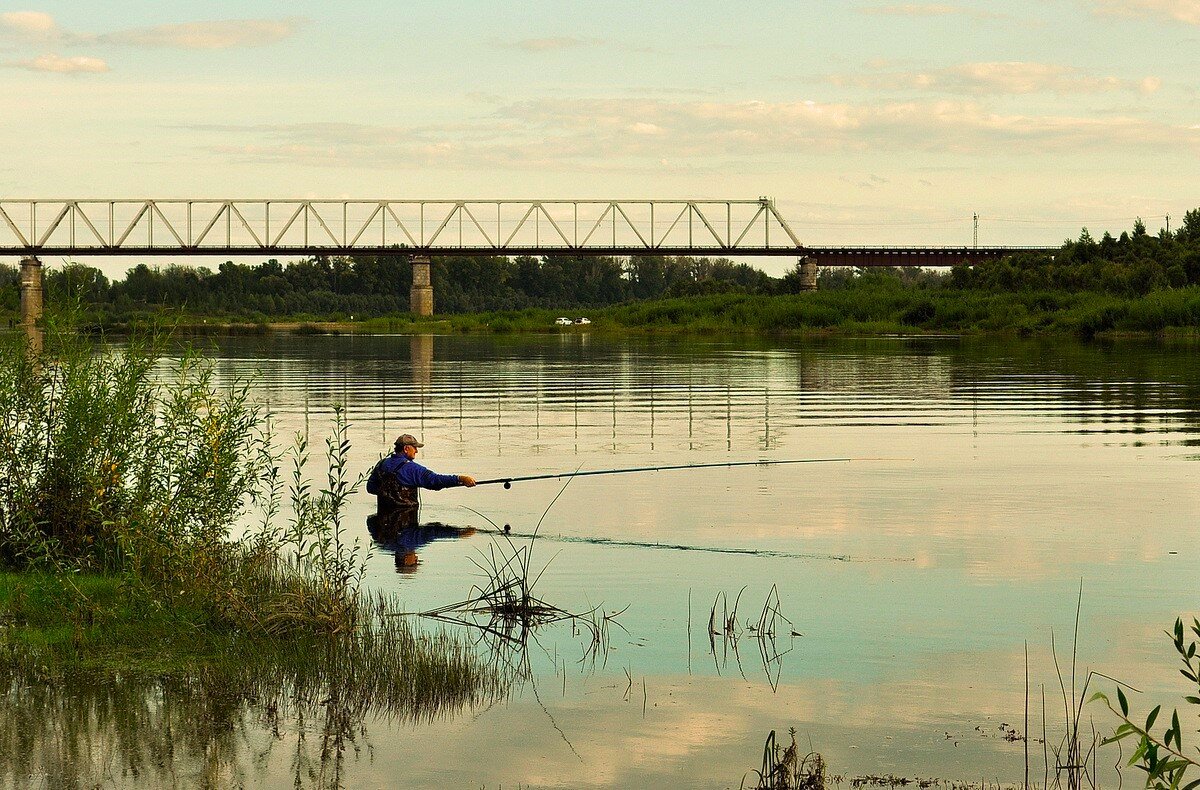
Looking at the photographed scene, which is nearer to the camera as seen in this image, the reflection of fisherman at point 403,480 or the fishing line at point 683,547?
the fishing line at point 683,547

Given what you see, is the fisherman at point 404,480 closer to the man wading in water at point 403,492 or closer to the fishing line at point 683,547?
the man wading in water at point 403,492

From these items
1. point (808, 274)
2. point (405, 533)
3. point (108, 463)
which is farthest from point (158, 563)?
point (808, 274)

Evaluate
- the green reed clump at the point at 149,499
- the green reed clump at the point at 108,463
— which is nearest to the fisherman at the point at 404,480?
the green reed clump at the point at 149,499

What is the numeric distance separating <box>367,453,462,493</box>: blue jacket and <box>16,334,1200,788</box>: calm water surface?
0.73m

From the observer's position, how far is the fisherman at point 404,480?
58.6 ft

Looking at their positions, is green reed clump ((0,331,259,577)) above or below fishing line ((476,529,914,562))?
above

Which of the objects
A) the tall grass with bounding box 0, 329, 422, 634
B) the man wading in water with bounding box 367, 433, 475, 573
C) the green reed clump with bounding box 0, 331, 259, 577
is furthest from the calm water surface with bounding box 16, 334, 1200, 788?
the green reed clump with bounding box 0, 331, 259, 577

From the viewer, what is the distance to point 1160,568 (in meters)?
15.4

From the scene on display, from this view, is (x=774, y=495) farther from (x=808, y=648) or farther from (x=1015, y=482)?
(x=808, y=648)

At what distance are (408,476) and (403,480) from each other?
0.09m

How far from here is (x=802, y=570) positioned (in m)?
15.4

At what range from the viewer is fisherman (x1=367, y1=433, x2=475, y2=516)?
58.6ft

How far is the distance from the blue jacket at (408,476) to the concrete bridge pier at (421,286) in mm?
138882

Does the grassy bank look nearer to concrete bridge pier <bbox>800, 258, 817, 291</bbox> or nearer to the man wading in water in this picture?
concrete bridge pier <bbox>800, 258, 817, 291</bbox>
